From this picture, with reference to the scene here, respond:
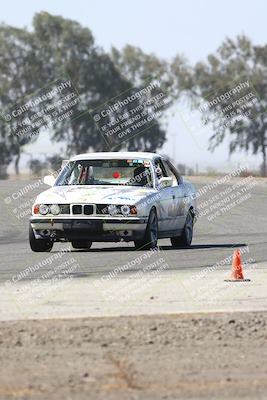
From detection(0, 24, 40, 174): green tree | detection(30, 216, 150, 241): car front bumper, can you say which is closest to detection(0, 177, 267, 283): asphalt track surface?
detection(30, 216, 150, 241): car front bumper

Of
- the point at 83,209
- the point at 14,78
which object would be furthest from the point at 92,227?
the point at 14,78

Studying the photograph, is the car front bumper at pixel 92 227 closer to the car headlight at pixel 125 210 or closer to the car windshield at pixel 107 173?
the car headlight at pixel 125 210

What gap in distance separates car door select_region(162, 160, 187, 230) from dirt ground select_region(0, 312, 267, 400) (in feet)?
31.7

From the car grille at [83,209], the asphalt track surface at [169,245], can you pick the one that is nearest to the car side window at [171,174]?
the asphalt track surface at [169,245]

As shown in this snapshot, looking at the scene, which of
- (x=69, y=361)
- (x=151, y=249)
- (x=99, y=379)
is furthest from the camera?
(x=151, y=249)

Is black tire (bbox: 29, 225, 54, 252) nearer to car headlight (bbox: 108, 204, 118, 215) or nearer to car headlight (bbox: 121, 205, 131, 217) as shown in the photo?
car headlight (bbox: 108, 204, 118, 215)

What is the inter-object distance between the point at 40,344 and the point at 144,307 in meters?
2.58

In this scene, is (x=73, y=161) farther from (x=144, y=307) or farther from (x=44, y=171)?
(x=44, y=171)

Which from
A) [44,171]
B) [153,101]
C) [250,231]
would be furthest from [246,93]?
[250,231]

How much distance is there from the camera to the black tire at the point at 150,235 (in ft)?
64.3

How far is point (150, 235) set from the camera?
64.6 ft

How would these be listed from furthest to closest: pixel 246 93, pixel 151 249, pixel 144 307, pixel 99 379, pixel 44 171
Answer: pixel 246 93 < pixel 44 171 < pixel 151 249 < pixel 144 307 < pixel 99 379

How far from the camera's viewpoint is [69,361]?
865cm

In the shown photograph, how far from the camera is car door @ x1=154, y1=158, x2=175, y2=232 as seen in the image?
795 inches
